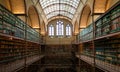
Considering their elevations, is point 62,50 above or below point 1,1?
below

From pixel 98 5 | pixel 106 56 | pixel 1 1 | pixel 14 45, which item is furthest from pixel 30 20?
pixel 106 56

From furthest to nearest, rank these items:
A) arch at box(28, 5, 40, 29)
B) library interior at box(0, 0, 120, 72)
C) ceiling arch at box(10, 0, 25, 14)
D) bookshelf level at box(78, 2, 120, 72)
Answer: arch at box(28, 5, 40, 29) → ceiling arch at box(10, 0, 25, 14) → library interior at box(0, 0, 120, 72) → bookshelf level at box(78, 2, 120, 72)

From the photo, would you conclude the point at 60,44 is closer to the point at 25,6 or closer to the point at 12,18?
the point at 25,6

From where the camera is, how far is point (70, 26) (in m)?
31.2

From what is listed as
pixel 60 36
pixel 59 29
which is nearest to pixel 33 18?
pixel 59 29

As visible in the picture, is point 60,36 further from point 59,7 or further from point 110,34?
point 110,34

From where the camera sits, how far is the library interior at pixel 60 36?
8.82m

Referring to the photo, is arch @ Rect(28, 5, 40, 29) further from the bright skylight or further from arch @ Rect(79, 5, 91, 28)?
arch @ Rect(79, 5, 91, 28)

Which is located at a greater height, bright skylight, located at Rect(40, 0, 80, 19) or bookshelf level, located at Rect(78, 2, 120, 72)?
bright skylight, located at Rect(40, 0, 80, 19)

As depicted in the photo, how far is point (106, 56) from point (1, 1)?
373 inches

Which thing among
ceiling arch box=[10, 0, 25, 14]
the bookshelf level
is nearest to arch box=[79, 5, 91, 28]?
the bookshelf level

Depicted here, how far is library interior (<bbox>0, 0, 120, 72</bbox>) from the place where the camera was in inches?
347

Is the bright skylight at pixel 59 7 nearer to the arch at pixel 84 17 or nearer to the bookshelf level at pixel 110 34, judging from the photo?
the arch at pixel 84 17

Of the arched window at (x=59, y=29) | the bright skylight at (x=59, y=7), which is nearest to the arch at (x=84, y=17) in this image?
the bright skylight at (x=59, y=7)
